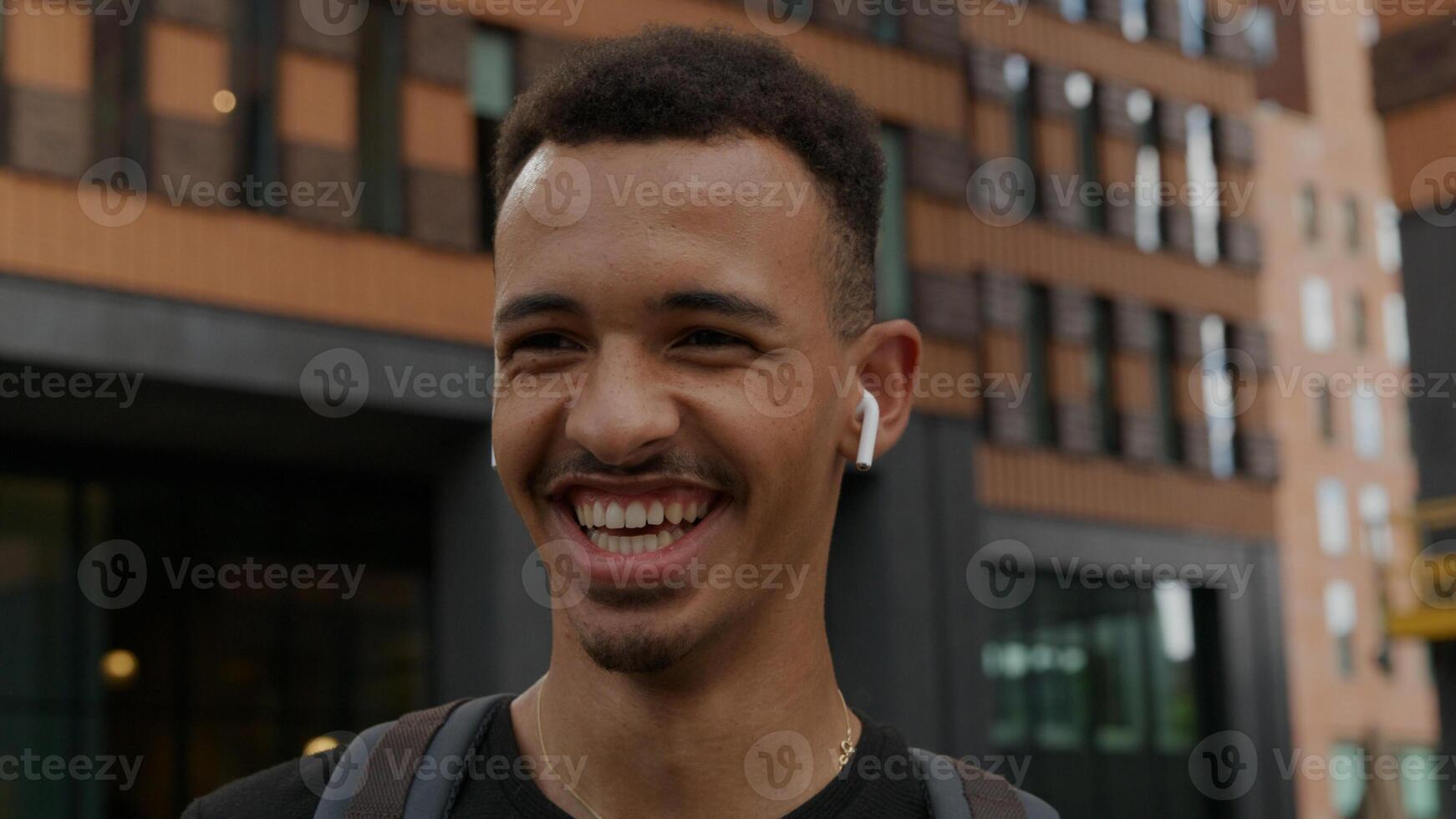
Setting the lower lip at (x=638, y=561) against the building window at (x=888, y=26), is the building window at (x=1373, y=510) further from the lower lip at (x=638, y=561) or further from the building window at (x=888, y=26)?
the lower lip at (x=638, y=561)

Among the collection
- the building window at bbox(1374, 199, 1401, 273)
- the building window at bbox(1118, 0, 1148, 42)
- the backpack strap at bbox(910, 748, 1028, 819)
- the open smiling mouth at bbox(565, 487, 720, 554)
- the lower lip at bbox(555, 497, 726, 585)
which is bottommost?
the backpack strap at bbox(910, 748, 1028, 819)

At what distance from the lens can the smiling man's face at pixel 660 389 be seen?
7.50ft

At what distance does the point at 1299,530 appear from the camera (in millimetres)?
48938

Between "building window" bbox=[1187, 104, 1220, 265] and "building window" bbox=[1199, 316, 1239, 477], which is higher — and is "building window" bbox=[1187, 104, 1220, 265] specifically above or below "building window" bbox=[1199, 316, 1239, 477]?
above

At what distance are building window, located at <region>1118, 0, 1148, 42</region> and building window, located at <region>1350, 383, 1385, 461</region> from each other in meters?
26.5

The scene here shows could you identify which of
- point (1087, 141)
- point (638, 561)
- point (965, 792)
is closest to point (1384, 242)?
point (1087, 141)

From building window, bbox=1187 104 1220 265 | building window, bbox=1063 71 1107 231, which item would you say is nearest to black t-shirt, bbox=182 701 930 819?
building window, bbox=1063 71 1107 231

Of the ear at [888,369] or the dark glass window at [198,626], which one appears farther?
the dark glass window at [198,626]

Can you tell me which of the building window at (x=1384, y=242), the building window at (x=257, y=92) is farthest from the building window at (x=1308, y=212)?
the building window at (x=257, y=92)

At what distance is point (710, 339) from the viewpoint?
2342 millimetres

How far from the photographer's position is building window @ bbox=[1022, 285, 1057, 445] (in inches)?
942

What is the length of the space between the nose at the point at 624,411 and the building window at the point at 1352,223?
53133mm

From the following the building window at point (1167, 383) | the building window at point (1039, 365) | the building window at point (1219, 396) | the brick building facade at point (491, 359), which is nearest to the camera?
the brick building facade at point (491, 359)

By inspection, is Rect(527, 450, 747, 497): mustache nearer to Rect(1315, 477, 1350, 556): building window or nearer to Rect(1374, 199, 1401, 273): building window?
Rect(1315, 477, 1350, 556): building window
